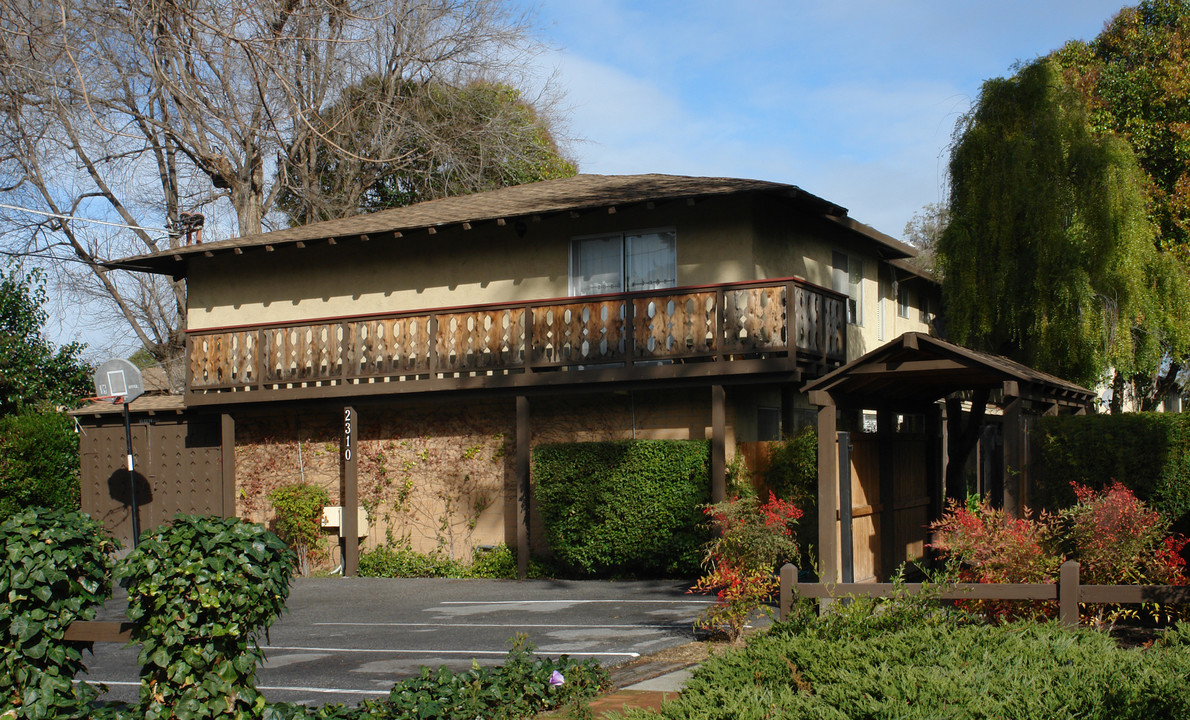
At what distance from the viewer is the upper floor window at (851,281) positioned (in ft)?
68.9

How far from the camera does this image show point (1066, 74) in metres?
23.6

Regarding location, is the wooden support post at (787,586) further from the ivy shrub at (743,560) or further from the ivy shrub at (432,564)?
the ivy shrub at (432,564)

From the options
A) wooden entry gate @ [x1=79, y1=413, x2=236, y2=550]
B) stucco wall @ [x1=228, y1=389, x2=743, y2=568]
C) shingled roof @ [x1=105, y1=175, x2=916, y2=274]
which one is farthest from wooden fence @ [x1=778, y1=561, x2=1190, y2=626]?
wooden entry gate @ [x1=79, y1=413, x2=236, y2=550]

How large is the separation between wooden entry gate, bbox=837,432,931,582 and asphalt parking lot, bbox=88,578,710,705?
82.6 inches

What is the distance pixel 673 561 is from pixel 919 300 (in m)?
11.7

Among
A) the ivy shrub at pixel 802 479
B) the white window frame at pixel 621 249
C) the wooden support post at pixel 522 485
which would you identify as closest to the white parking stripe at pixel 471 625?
the ivy shrub at pixel 802 479

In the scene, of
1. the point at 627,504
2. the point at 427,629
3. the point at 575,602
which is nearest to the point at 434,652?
the point at 427,629

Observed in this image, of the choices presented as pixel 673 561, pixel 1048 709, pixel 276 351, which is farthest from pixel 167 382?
pixel 1048 709

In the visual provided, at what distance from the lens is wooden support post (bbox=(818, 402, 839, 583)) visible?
486 inches

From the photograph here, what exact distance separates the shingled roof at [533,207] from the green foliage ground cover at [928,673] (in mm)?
10050

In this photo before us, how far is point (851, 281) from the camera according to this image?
21.5 m

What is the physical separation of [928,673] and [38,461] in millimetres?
19795

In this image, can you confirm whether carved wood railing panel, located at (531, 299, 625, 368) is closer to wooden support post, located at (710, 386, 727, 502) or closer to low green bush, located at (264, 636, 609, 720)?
wooden support post, located at (710, 386, 727, 502)

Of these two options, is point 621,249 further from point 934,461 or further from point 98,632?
point 98,632
